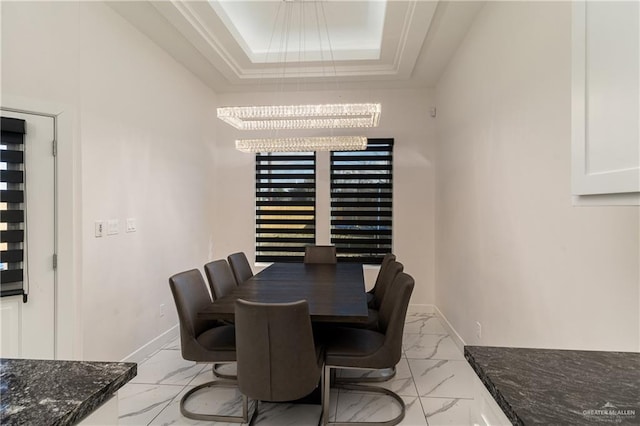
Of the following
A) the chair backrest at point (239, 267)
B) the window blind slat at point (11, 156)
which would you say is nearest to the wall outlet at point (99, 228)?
the window blind slat at point (11, 156)

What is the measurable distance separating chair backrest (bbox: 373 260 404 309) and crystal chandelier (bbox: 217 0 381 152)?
128 centimetres

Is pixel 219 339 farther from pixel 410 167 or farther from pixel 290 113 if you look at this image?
pixel 410 167

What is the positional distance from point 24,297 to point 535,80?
3520 mm

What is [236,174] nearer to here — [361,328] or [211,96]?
[211,96]

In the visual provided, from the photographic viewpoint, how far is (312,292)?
8.09ft

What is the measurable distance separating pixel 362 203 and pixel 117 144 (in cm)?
302

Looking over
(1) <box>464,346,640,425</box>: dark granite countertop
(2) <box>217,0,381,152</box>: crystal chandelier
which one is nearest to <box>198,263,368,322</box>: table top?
(1) <box>464,346,640,425</box>: dark granite countertop

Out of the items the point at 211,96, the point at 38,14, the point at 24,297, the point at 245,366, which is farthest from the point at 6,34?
the point at 211,96

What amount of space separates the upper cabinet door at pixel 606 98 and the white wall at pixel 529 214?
2.16 ft

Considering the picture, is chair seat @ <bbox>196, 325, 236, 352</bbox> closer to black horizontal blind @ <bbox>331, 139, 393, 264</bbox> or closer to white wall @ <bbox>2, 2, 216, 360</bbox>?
white wall @ <bbox>2, 2, 216, 360</bbox>

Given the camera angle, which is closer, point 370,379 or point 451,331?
point 370,379

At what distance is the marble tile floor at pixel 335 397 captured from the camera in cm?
219


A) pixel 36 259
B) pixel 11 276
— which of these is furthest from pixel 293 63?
pixel 11 276

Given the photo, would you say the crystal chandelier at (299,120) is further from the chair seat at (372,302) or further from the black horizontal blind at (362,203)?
the chair seat at (372,302)
